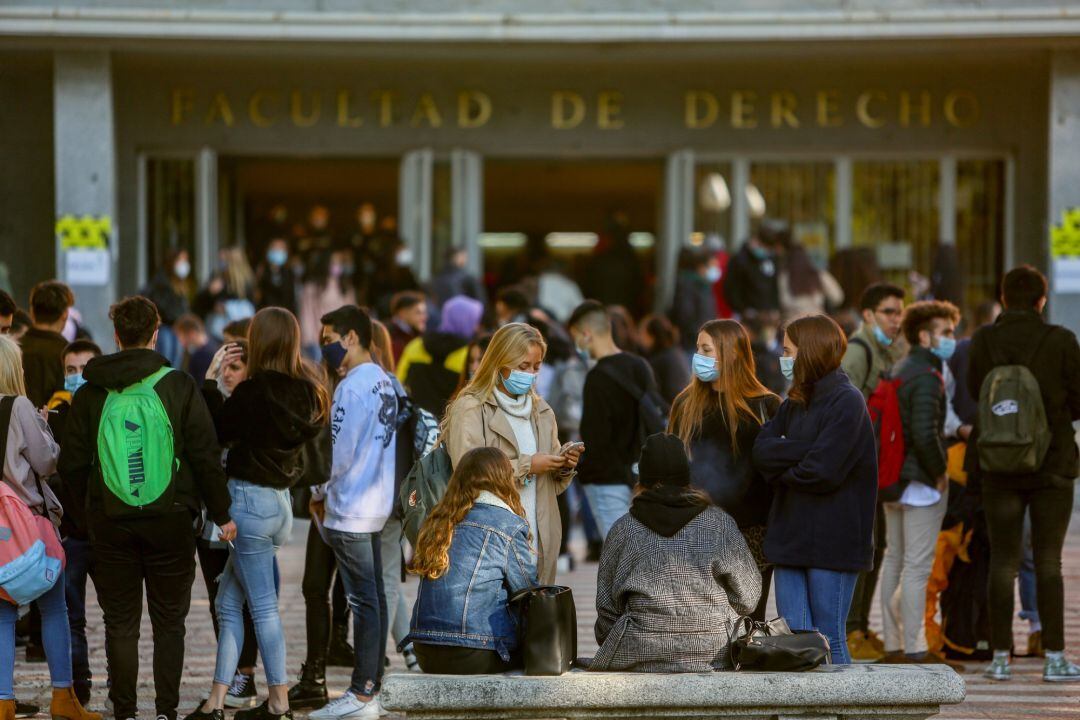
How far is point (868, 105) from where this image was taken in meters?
17.6

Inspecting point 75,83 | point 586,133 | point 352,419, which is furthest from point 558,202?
point 352,419

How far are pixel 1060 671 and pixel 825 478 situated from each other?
227 centimetres

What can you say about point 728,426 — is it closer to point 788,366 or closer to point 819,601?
point 788,366

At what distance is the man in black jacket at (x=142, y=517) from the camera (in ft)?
24.0

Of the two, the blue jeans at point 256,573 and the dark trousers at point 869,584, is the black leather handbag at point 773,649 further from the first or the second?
the dark trousers at point 869,584

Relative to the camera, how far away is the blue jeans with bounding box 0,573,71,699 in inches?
296

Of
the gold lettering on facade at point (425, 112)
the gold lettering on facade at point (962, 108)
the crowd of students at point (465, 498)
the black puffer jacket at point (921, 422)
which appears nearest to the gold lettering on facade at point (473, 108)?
the gold lettering on facade at point (425, 112)

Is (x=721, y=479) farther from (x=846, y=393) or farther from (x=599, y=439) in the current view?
(x=599, y=439)

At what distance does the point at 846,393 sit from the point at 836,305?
31.0 ft

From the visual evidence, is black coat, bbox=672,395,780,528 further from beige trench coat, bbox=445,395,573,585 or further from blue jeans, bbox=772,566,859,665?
beige trench coat, bbox=445,395,573,585

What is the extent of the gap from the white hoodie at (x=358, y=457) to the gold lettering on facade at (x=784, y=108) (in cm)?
1047

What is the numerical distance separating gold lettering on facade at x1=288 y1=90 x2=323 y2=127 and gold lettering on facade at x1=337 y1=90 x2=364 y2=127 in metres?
0.21

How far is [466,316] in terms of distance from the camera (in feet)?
46.1

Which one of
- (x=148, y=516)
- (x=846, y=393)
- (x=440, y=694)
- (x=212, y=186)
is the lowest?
(x=440, y=694)
